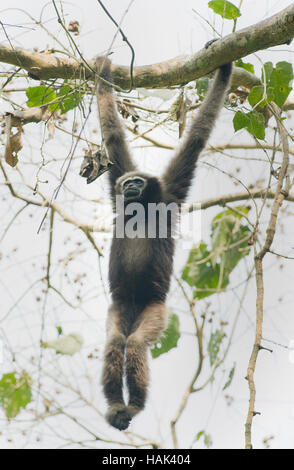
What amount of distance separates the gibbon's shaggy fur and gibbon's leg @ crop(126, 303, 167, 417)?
0.01m

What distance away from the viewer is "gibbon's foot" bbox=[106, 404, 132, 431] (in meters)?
5.48

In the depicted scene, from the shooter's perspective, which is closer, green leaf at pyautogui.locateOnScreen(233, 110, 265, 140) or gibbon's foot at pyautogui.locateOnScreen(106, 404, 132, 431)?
gibbon's foot at pyautogui.locateOnScreen(106, 404, 132, 431)

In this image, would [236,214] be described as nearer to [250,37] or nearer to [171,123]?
[171,123]

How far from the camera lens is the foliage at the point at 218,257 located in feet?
24.3

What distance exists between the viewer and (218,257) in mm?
7422

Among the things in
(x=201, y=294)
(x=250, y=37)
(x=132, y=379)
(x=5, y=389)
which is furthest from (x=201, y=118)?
(x=5, y=389)

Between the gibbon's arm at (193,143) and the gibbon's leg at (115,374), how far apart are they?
74.2 inches

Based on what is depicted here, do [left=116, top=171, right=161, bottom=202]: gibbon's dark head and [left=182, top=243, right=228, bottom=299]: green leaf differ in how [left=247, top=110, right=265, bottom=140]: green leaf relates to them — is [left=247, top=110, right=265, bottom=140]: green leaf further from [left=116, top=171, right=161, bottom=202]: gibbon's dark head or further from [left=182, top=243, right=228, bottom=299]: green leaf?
[left=182, top=243, right=228, bottom=299]: green leaf

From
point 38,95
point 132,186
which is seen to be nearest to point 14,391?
point 132,186

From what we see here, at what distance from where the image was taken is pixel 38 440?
783 cm

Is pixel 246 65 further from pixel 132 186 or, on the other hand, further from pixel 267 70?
pixel 132 186

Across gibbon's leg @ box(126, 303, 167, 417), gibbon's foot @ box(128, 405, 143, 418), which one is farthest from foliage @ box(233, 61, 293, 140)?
gibbon's foot @ box(128, 405, 143, 418)

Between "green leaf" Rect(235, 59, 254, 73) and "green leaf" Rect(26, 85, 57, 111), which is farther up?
"green leaf" Rect(235, 59, 254, 73)

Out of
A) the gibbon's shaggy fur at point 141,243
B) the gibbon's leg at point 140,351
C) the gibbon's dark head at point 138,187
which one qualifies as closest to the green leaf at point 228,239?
the gibbon's shaggy fur at point 141,243
